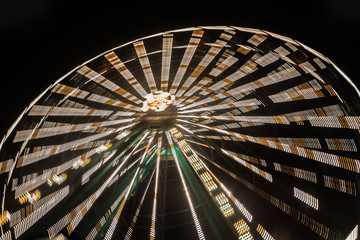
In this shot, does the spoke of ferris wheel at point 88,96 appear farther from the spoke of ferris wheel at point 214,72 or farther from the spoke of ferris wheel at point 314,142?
the spoke of ferris wheel at point 314,142

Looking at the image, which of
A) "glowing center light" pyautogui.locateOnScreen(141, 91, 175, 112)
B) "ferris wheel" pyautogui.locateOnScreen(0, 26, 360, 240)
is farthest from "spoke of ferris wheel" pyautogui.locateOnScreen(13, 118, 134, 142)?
"glowing center light" pyautogui.locateOnScreen(141, 91, 175, 112)

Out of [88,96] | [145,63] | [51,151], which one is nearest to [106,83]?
[88,96]

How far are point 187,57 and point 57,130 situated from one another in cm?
242

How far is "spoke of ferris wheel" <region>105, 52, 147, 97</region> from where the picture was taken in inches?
154

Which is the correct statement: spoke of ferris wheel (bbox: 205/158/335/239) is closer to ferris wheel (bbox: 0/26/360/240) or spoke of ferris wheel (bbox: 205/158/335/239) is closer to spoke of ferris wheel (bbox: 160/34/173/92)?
ferris wheel (bbox: 0/26/360/240)

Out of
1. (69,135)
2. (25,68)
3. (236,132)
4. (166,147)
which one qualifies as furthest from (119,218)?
(25,68)

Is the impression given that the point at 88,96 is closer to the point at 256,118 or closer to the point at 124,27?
the point at 124,27

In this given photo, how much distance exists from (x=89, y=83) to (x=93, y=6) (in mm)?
1473

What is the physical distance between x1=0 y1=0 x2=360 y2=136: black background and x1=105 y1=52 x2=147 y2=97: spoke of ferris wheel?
1.57ft

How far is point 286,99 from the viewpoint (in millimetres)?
5574

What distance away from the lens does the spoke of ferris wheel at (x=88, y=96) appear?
12.9ft

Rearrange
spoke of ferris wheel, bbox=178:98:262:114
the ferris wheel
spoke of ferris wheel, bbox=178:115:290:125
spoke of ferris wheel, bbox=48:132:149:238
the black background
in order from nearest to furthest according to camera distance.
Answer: the black background, the ferris wheel, spoke of ferris wheel, bbox=48:132:149:238, spoke of ferris wheel, bbox=178:115:290:125, spoke of ferris wheel, bbox=178:98:262:114

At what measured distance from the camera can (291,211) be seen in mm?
6930

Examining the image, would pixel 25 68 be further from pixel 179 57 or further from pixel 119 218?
pixel 119 218
